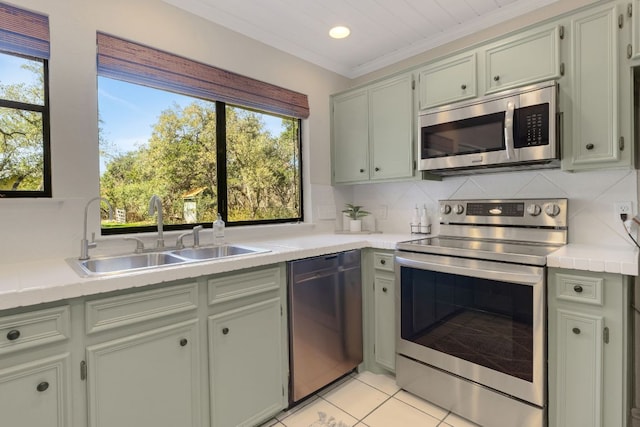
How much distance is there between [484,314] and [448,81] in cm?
149

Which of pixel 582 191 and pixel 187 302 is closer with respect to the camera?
pixel 187 302

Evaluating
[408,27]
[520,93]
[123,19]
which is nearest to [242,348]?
[123,19]

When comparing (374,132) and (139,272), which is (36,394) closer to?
(139,272)

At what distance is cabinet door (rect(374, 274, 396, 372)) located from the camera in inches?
86.7

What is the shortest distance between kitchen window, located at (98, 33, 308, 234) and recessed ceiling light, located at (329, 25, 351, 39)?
1.76 ft

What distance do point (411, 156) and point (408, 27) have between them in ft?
3.07

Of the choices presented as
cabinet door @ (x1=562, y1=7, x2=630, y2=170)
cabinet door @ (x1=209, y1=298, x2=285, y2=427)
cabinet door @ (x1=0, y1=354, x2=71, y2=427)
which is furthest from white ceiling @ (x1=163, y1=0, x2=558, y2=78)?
cabinet door @ (x1=0, y1=354, x2=71, y2=427)

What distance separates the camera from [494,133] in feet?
6.43

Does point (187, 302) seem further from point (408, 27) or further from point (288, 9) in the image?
point (408, 27)

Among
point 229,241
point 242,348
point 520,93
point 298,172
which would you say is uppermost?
point 520,93

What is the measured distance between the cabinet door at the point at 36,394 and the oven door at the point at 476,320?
170cm

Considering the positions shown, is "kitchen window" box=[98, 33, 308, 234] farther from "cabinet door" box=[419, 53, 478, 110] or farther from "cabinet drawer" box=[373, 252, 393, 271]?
"cabinet door" box=[419, 53, 478, 110]

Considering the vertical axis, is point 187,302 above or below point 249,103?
below

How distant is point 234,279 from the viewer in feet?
5.38
